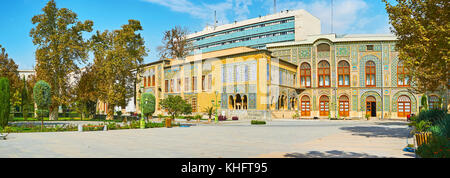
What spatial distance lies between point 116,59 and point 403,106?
37.1 meters

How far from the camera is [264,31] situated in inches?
2803

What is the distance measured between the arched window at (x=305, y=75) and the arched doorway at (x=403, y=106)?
12.0 meters

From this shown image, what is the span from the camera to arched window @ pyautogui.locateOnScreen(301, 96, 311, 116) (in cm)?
4491

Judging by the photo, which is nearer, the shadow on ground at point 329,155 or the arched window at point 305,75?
the shadow on ground at point 329,155

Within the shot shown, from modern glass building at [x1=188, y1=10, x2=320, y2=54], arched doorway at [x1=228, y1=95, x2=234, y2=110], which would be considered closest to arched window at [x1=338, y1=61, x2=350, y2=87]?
arched doorway at [x1=228, y1=95, x2=234, y2=110]

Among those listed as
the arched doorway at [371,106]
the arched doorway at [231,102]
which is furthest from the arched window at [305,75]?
the arched doorway at [231,102]

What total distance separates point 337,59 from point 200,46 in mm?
51393

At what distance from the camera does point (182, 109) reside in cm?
2983

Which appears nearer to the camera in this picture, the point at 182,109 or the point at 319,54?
the point at 182,109

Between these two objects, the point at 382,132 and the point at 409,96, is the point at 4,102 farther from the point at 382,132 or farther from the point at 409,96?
the point at 409,96

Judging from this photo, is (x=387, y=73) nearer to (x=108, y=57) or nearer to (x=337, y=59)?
(x=337, y=59)

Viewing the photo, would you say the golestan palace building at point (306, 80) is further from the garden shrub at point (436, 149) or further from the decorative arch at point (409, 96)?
the garden shrub at point (436, 149)

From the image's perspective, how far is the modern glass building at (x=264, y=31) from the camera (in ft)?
217
